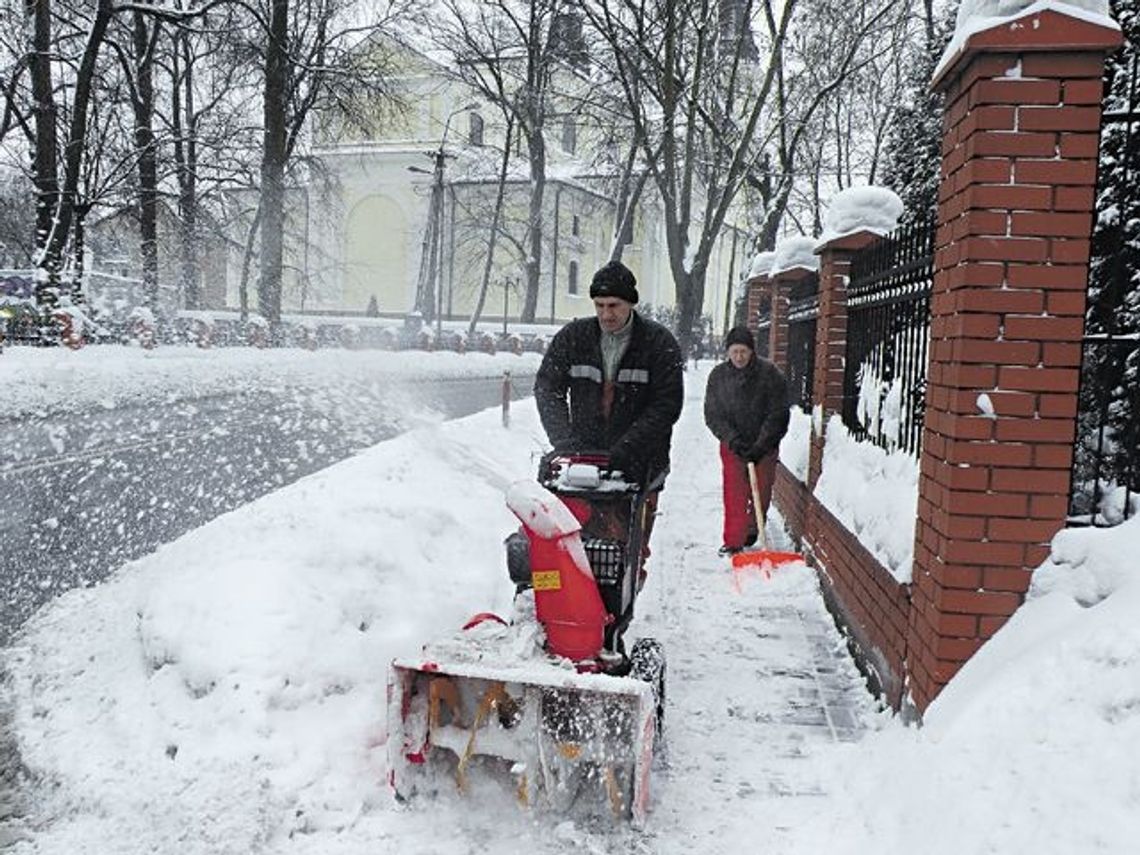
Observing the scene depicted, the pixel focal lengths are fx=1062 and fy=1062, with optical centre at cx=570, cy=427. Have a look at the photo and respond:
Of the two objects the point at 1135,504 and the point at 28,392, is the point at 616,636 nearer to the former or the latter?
the point at 1135,504

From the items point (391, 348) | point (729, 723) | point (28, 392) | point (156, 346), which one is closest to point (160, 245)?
point (156, 346)

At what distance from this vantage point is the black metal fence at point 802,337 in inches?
368

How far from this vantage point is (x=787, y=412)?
25.8 feet

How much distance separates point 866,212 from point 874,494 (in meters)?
2.45

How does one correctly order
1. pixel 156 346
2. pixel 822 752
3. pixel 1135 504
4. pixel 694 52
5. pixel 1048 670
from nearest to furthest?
pixel 1048 670 < pixel 1135 504 < pixel 822 752 < pixel 694 52 < pixel 156 346

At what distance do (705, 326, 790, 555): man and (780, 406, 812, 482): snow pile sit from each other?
1.34 ft

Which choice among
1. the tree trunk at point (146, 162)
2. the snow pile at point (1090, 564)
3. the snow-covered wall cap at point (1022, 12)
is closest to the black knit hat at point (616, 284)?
the snow-covered wall cap at point (1022, 12)

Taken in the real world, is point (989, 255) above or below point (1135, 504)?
above

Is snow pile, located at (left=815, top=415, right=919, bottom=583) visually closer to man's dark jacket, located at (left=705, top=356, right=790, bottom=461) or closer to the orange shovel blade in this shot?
the orange shovel blade

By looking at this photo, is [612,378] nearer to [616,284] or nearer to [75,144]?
[616,284]

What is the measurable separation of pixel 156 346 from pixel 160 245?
7.05 m

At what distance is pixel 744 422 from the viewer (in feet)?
26.4

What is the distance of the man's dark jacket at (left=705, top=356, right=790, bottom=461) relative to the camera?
7.84 meters

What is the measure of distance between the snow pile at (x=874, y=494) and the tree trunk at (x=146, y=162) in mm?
22855
